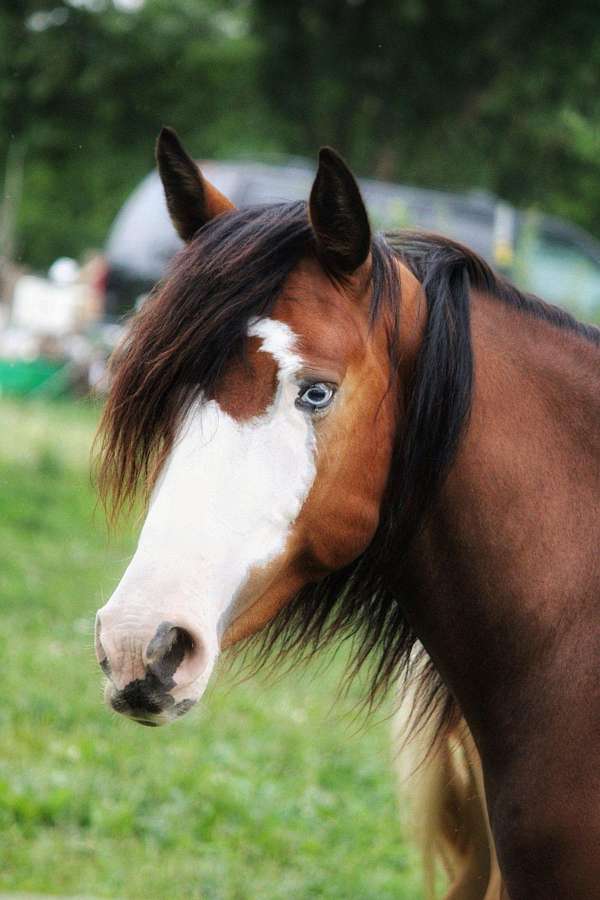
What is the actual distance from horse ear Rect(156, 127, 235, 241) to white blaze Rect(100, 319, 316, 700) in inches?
14.3

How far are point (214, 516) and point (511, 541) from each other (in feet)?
1.96

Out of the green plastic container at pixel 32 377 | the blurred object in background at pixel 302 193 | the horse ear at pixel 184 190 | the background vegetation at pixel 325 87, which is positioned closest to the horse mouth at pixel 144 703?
the horse ear at pixel 184 190

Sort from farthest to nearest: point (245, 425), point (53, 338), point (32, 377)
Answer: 1. point (53, 338)
2. point (32, 377)
3. point (245, 425)

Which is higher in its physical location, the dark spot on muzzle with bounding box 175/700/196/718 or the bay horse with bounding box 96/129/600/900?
the bay horse with bounding box 96/129/600/900

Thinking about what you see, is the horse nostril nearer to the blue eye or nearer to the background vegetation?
the blue eye

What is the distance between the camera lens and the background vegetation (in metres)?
11.7

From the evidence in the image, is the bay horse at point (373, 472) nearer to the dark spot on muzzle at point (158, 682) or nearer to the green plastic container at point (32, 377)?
the dark spot on muzzle at point (158, 682)

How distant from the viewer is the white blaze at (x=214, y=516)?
74.7 inches

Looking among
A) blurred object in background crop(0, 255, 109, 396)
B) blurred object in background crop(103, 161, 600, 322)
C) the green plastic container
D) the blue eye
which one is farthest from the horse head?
the green plastic container

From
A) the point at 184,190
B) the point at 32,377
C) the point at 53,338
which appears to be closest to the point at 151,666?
the point at 184,190

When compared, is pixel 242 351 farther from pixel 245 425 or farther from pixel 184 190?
pixel 184 190

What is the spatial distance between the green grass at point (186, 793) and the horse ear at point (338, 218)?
43.1 inches

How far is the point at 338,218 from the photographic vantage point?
2133mm

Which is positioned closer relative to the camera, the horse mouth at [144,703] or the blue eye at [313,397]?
the horse mouth at [144,703]
